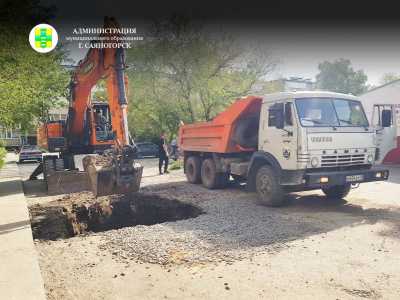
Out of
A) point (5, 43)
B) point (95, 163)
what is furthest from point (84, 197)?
point (5, 43)

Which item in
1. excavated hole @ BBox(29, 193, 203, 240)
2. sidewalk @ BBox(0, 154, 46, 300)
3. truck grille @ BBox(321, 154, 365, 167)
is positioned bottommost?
excavated hole @ BBox(29, 193, 203, 240)

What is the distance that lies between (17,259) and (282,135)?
5453 millimetres

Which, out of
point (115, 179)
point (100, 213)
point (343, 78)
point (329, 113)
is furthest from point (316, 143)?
point (343, 78)

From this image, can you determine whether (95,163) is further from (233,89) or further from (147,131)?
(147,131)

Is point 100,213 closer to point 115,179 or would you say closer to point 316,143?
point 115,179

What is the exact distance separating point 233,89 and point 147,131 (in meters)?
8.95

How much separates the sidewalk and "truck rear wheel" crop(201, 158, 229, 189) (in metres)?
5.17

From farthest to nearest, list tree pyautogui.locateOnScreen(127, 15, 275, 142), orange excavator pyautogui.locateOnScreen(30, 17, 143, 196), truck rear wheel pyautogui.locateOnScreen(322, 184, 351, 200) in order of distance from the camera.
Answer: tree pyautogui.locateOnScreen(127, 15, 275, 142) < truck rear wheel pyautogui.locateOnScreen(322, 184, 351, 200) < orange excavator pyautogui.locateOnScreen(30, 17, 143, 196)

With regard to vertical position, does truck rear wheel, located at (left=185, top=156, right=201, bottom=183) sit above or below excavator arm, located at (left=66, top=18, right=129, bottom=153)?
below

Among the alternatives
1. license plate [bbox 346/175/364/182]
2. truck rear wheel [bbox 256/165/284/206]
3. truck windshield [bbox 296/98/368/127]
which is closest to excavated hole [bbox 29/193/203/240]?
truck rear wheel [bbox 256/165/284/206]

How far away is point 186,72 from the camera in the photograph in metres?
23.5

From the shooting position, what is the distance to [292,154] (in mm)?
7004

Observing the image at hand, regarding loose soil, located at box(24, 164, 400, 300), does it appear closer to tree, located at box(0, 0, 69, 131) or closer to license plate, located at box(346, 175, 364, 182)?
license plate, located at box(346, 175, 364, 182)

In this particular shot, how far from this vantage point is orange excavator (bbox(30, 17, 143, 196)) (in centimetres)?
789
